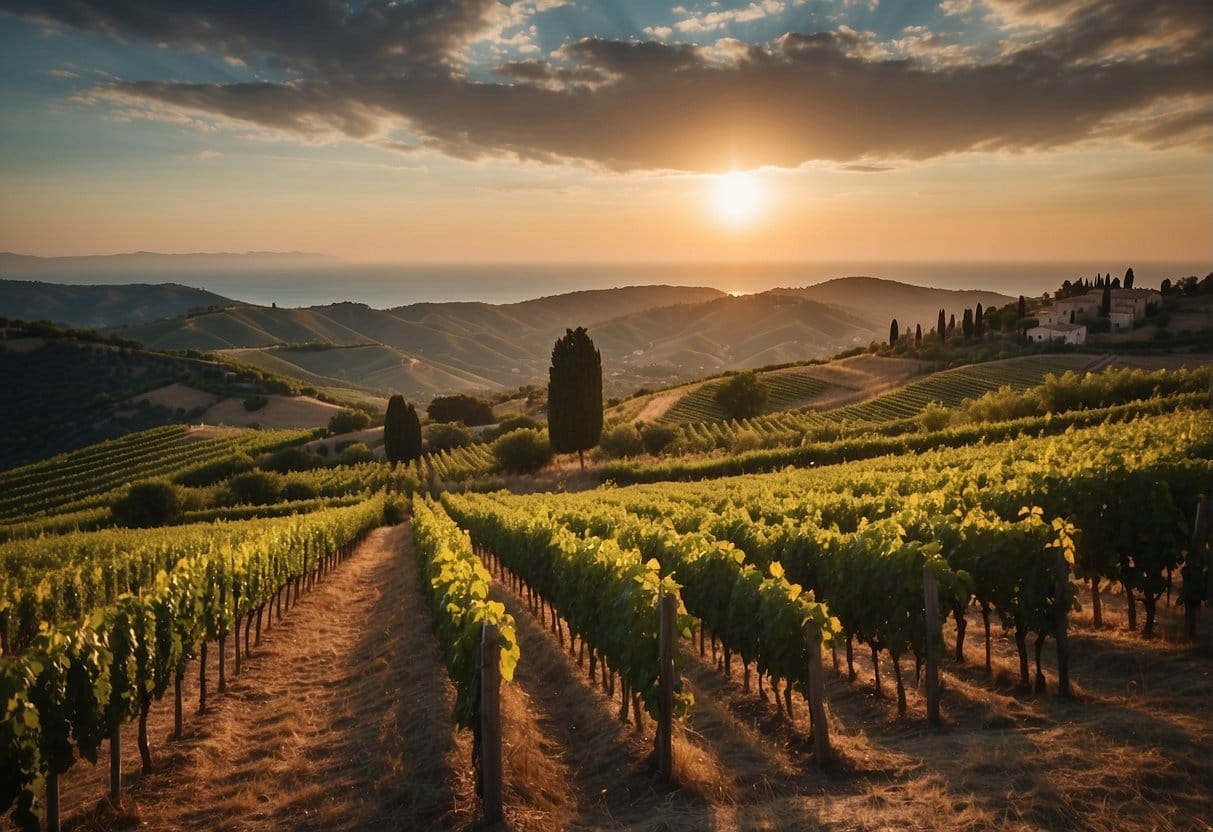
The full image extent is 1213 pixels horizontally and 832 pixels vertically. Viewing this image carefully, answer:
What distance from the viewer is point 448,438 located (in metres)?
75.9

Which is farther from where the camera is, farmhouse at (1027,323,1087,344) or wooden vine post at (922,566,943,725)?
farmhouse at (1027,323,1087,344)

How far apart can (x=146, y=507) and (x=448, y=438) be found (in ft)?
105

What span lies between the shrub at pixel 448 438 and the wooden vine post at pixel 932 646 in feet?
223

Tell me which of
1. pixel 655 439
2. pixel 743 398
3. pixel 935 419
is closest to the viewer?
pixel 935 419

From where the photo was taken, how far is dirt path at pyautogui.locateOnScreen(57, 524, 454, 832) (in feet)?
24.7

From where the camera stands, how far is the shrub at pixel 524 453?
55812mm

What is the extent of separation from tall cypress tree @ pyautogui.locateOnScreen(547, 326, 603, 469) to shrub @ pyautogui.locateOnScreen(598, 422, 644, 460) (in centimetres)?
224

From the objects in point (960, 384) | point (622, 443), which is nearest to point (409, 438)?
point (622, 443)

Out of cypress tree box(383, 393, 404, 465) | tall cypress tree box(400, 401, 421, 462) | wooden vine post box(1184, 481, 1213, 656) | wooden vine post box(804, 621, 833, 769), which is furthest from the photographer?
tall cypress tree box(400, 401, 421, 462)

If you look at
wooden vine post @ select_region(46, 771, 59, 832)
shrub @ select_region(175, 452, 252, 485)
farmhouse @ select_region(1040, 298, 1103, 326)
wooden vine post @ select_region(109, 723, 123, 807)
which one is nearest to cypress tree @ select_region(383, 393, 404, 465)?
shrub @ select_region(175, 452, 252, 485)

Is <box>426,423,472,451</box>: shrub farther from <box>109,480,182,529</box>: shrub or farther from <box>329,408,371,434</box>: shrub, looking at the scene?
<box>109,480,182,529</box>: shrub

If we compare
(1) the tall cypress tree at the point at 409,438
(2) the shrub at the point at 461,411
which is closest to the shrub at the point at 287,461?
(1) the tall cypress tree at the point at 409,438

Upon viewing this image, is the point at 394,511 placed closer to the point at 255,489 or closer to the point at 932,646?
the point at 255,489

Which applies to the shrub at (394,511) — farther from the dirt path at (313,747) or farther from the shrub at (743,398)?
the shrub at (743,398)
